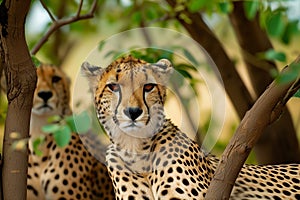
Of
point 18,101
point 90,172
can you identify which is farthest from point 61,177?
point 18,101

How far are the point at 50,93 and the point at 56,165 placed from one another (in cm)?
45

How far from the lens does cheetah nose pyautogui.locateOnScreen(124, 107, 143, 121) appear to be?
3.85 meters

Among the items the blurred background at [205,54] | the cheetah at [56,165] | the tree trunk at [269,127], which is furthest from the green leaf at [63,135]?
the tree trunk at [269,127]

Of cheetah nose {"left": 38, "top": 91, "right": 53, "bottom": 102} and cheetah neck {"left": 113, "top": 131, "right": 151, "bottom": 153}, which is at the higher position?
cheetah nose {"left": 38, "top": 91, "right": 53, "bottom": 102}

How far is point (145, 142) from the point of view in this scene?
415cm

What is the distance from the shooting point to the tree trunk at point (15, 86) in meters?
3.54

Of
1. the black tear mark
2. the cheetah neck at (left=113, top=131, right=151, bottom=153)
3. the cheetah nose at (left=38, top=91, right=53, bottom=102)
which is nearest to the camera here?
the black tear mark

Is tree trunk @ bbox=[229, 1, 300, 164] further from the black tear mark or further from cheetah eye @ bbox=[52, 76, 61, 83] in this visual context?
the black tear mark

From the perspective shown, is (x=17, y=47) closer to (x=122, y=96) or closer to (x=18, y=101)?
(x=18, y=101)

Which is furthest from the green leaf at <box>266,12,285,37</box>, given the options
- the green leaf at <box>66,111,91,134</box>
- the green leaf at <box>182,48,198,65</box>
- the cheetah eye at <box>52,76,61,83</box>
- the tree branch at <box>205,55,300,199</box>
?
the cheetah eye at <box>52,76,61,83</box>

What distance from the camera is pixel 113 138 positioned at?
13.6 ft

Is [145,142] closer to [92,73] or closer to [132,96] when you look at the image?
[132,96]

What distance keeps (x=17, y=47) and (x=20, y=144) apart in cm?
58

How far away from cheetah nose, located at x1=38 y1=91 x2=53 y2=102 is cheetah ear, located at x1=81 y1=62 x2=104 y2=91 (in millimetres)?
1065
